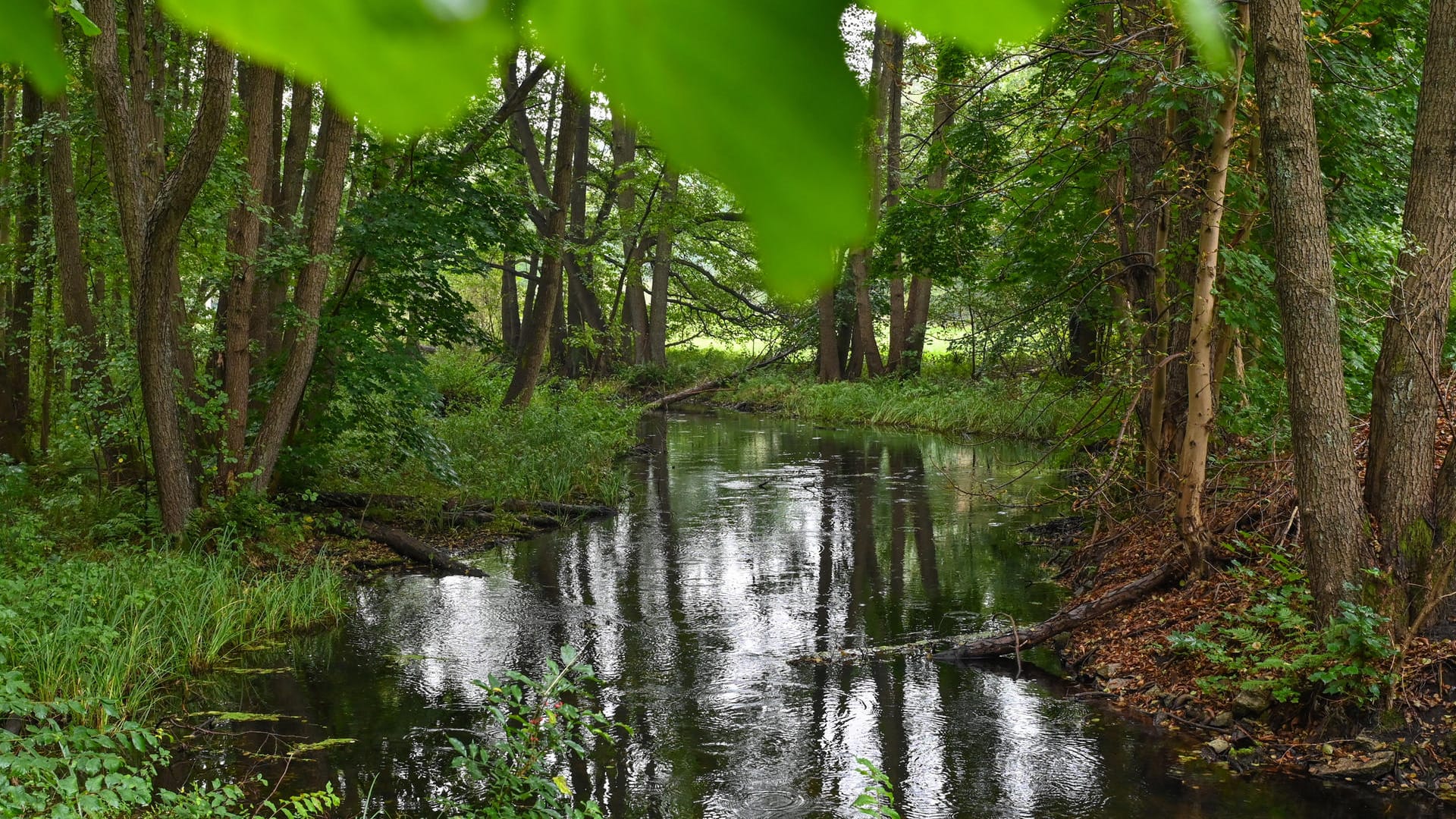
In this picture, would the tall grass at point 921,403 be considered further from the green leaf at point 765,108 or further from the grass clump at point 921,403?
the green leaf at point 765,108

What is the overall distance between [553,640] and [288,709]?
1.95 m

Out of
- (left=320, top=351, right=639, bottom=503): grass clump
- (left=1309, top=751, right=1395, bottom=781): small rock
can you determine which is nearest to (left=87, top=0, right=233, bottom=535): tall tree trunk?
(left=320, top=351, right=639, bottom=503): grass clump

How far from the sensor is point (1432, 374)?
5.21 metres

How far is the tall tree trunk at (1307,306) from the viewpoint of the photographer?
15.9ft

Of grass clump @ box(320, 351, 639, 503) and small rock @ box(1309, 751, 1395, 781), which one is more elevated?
grass clump @ box(320, 351, 639, 503)

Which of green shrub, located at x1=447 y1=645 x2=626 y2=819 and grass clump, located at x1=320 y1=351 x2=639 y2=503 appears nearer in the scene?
green shrub, located at x1=447 y1=645 x2=626 y2=819

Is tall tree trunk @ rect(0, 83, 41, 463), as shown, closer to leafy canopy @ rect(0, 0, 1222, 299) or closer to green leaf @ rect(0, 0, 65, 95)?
green leaf @ rect(0, 0, 65, 95)

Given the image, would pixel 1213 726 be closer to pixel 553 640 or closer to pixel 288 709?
pixel 553 640

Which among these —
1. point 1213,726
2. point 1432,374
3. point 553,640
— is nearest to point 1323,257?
point 1432,374

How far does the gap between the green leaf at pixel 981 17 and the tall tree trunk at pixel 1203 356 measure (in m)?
6.57

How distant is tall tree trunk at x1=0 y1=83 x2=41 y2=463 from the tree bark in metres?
9.47

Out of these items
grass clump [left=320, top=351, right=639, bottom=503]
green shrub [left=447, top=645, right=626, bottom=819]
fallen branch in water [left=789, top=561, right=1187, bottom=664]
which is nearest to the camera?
green shrub [left=447, top=645, right=626, bottom=819]

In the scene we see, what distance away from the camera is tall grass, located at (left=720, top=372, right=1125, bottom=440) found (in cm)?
1778

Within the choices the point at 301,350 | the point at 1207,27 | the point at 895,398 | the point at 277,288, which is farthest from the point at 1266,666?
the point at 895,398
